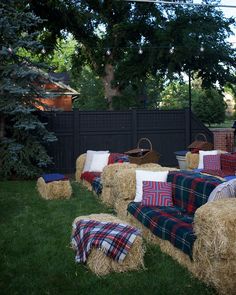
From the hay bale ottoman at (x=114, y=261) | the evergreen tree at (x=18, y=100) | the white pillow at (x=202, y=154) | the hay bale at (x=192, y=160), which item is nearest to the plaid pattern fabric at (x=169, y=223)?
the hay bale ottoman at (x=114, y=261)

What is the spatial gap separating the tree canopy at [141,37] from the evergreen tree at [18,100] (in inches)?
179

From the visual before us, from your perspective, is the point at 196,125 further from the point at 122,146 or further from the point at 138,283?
the point at 138,283

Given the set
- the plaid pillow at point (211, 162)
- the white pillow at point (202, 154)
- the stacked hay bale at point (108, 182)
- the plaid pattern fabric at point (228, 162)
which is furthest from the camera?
the white pillow at point (202, 154)

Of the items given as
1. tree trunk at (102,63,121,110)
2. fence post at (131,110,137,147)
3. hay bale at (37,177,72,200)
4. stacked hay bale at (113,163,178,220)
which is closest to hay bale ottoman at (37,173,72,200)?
hay bale at (37,177,72,200)

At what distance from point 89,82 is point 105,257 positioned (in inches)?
1280

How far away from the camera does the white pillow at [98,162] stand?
9793 mm

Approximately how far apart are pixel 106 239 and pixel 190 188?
1.71 meters

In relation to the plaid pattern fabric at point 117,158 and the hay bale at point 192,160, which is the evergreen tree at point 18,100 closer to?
the plaid pattern fabric at point 117,158

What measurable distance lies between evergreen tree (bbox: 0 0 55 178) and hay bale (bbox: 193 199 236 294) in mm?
7272

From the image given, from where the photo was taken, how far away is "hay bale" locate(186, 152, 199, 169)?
32.5ft

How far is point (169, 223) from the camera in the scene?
462cm

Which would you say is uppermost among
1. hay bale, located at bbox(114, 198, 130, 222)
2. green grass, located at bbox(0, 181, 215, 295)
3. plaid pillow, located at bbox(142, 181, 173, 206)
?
plaid pillow, located at bbox(142, 181, 173, 206)

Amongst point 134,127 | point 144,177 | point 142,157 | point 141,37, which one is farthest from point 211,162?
point 141,37

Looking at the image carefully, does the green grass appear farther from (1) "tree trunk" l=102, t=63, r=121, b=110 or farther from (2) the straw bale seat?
(1) "tree trunk" l=102, t=63, r=121, b=110
